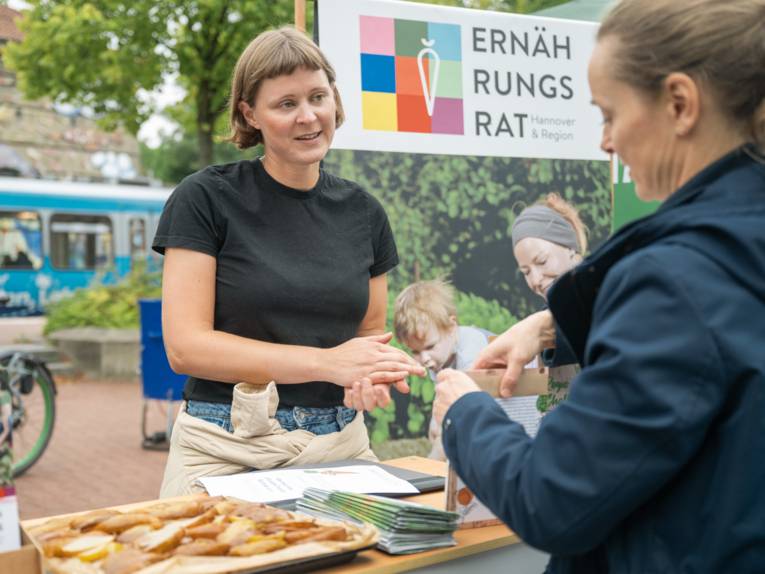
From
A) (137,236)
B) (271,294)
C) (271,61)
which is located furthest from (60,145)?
(271,294)

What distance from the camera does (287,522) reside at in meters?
1.64

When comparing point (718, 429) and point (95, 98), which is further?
point (95, 98)

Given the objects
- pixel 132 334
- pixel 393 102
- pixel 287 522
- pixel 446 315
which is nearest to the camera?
pixel 287 522

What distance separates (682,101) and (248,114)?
151 centimetres

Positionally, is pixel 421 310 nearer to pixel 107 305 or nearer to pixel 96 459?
pixel 96 459

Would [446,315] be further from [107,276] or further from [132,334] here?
[107,276]

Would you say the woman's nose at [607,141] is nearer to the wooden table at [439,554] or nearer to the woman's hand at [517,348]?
the woman's hand at [517,348]

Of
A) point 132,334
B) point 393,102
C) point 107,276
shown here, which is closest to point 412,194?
point 393,102

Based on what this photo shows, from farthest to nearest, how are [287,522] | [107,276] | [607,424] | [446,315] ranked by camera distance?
[107,276] < [446,315] < [287,522] < [607,424]

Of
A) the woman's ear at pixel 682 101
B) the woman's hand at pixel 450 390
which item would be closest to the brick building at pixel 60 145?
the woman's hand at pixel 450 390

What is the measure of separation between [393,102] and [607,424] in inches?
94.3

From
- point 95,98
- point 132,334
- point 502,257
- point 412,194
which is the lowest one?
point 132,334

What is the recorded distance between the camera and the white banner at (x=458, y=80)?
3252mm

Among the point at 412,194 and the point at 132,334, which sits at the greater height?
the point at 412,194
